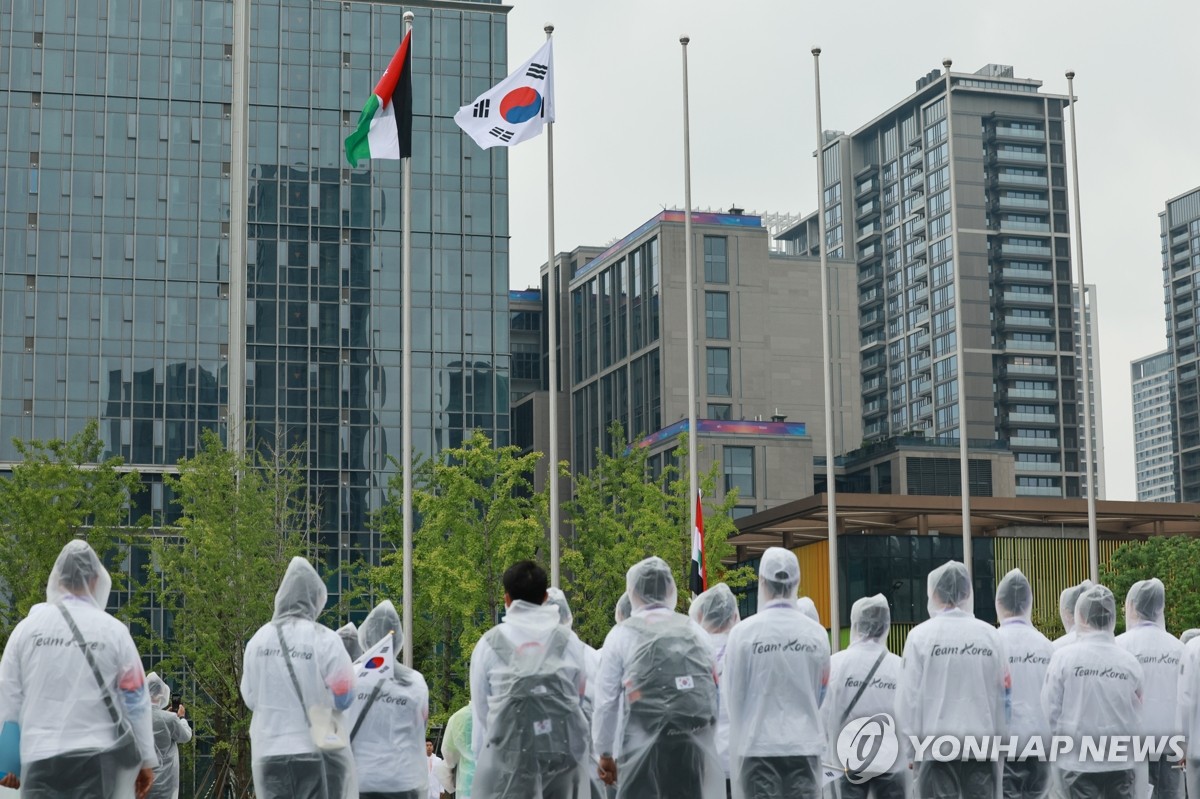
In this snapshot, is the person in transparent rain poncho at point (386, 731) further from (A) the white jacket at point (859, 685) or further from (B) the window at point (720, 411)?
(B) the window at point (720, 411)

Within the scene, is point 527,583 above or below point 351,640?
above

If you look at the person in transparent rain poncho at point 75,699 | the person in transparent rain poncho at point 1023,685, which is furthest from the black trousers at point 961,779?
the person in transparent rain poncho at point 75,699

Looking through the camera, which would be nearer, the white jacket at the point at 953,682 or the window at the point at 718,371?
the white jacket at the point at 953,682

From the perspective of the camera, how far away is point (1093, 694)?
46.7 ft

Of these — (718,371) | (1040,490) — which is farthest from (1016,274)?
(718,371)

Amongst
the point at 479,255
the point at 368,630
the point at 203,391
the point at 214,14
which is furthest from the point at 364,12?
the point at 368,630

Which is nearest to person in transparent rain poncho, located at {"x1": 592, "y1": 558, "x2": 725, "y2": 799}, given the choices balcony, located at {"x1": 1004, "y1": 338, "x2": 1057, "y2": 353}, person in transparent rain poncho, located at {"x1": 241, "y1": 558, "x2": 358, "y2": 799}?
person in transparent rain poncho, located at {"x1": 241, "y1": 558, "x2": 358, "y2": 799}

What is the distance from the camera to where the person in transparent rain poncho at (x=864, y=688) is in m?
14.6

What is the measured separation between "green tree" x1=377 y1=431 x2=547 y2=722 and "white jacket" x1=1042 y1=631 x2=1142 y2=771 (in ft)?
112

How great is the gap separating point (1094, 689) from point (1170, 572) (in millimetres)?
46040

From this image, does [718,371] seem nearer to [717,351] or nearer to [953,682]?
[717,351]

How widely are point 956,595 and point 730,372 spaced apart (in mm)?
94981

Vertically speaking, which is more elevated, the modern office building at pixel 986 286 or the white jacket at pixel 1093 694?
the modern office building at pixel 986 286

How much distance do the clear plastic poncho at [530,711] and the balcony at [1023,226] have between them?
474 ft
